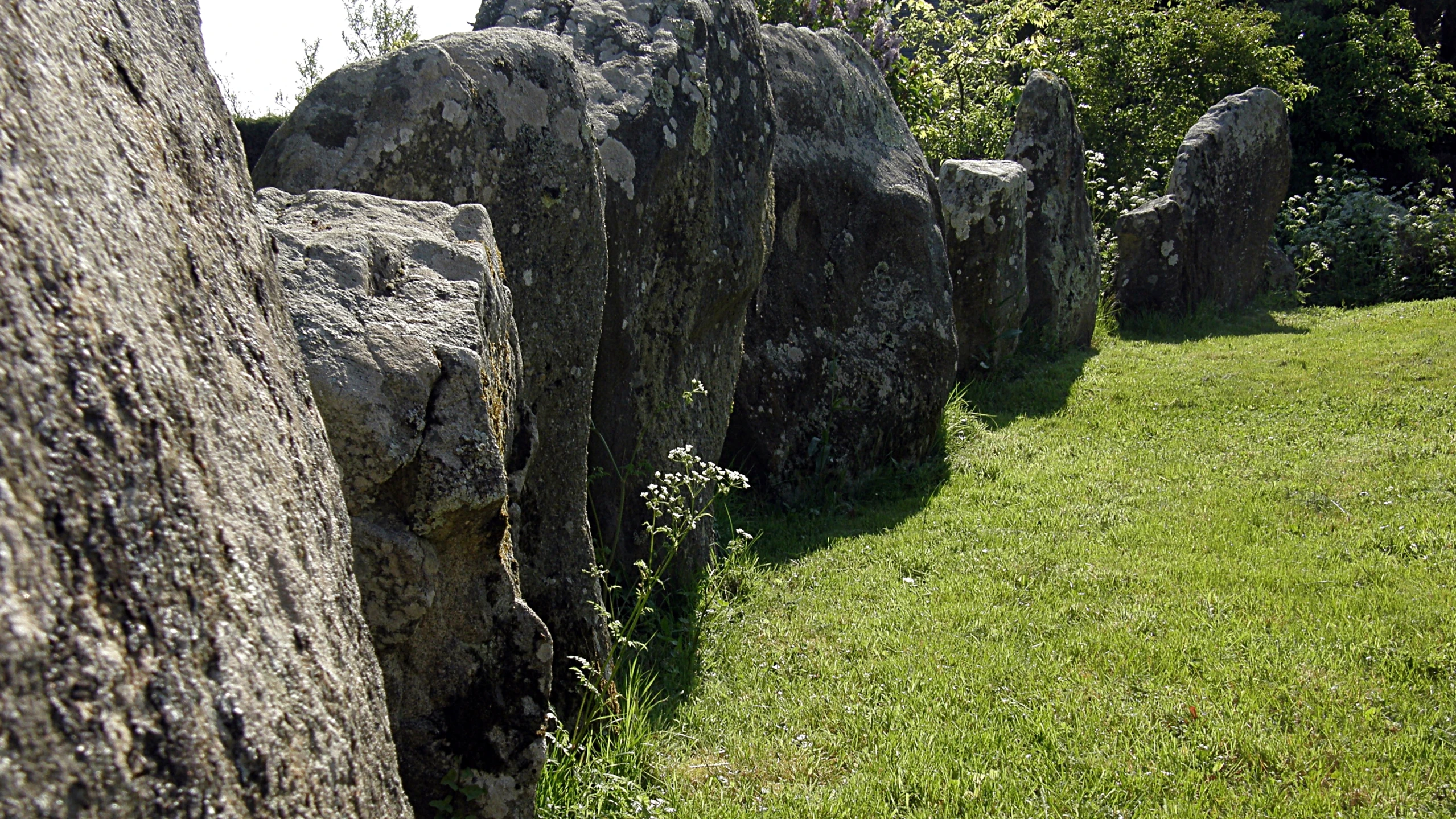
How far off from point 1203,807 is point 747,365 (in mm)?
3246

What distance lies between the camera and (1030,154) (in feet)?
31.4

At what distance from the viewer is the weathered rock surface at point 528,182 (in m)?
3.16

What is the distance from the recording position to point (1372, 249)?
12531 mm

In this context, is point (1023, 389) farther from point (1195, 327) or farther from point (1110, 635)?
point (1110, 635)

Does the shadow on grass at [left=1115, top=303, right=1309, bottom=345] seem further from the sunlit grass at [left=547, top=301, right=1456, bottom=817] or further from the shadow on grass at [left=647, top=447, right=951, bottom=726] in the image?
the shadow on grass at [left=647, top=447, right=951, bottom=726]

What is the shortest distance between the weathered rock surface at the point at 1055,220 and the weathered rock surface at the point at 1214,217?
1.01m

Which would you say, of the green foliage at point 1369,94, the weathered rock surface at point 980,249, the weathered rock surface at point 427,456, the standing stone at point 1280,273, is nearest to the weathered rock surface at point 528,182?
the weathered rock surface at point 427,456

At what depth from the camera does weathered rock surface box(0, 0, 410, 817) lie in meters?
1.00

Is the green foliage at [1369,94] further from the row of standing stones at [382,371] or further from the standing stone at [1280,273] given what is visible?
the row of standing stones at [382,371]

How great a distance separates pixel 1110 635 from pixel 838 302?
8.43 ft

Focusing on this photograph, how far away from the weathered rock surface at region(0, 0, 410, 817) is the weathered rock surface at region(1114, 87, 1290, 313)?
10.1 meters

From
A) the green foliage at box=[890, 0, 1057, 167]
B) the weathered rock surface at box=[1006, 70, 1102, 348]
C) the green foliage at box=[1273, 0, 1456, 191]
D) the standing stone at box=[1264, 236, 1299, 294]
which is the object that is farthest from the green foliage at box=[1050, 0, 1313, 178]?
the weathered rock surface at box=[1006, 70, 1102, 348]

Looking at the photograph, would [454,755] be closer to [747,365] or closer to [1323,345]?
[747,365]

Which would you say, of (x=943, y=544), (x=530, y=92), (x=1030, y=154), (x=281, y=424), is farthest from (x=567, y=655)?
(x=1030, y=154)
